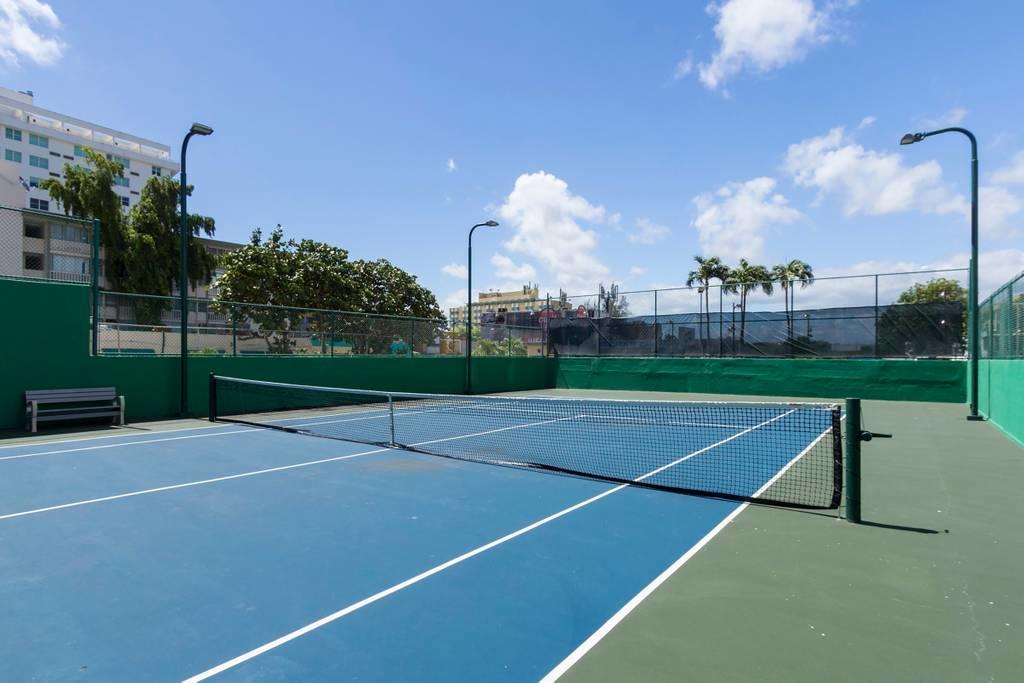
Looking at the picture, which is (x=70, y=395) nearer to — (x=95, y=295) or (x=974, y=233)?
(x=95, y=295)

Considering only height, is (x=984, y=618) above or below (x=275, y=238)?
below

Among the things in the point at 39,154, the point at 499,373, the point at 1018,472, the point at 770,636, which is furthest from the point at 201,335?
the point at 39,154

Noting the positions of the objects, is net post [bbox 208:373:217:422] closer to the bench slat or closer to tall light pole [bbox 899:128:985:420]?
the bench slat

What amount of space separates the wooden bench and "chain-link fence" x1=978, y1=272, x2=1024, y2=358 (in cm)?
1791

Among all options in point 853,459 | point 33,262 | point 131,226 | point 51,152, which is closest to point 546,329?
point 33,262

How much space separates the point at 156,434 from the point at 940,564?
498 inches

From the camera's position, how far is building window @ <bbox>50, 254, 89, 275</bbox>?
12.8 meters

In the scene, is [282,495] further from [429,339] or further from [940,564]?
[429,339]

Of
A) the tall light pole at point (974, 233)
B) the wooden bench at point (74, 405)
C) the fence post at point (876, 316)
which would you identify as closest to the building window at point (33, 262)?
the wooden bench at point (74, 405)

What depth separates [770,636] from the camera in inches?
137

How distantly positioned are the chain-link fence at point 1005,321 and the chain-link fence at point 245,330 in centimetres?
1659

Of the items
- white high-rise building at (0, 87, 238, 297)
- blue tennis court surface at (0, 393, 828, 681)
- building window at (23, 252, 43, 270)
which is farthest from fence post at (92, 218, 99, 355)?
white high-rise building at (0, 87, 238, 297)

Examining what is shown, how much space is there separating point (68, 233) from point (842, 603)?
16.5 meters

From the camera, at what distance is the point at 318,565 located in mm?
4578
